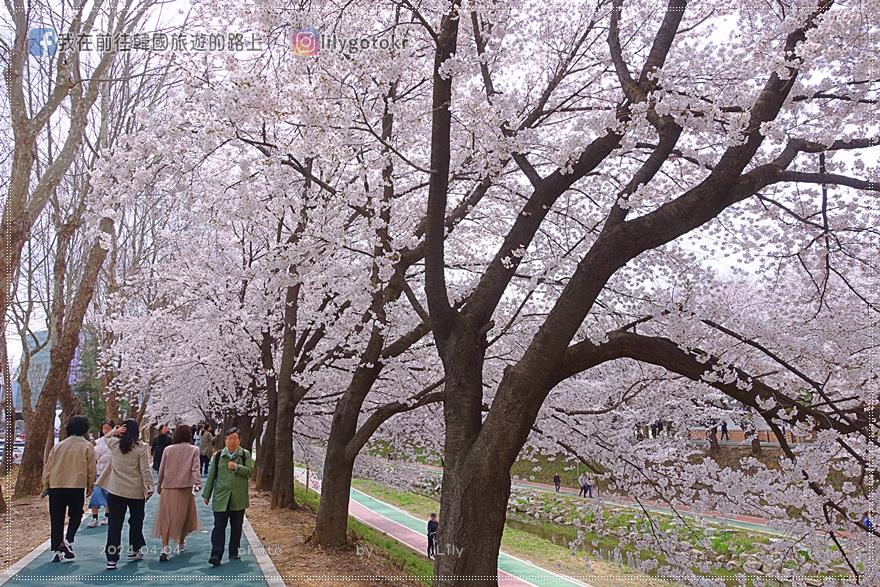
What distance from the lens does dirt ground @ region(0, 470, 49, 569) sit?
778 centimetres

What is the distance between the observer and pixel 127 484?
23.8 feet

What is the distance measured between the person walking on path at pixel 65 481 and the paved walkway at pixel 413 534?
174 inches

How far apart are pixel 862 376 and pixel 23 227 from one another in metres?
11.9

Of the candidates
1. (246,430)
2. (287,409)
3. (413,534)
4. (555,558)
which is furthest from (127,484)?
(246,430)

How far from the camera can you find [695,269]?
7602 mm

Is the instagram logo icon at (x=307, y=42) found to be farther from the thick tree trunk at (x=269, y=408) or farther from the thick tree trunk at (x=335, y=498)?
the thick tree trunk at (x=269, y=408)

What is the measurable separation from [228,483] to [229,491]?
0.09 meters

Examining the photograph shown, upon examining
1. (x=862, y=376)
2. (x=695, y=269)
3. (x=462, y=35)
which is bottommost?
(x=862, y=376)

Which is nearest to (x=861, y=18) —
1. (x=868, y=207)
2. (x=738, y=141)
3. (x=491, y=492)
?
(x=738, y=141)

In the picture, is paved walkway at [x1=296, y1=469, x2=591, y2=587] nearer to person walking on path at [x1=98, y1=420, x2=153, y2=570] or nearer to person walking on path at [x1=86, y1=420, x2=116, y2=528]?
person walking on path at [x1=98, y1=420, x2=153, y2=570]

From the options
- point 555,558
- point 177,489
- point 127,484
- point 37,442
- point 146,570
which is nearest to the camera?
point 146,570

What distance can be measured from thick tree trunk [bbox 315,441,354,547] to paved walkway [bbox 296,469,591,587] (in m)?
3.94

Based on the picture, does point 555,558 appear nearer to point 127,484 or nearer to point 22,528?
point 22,528

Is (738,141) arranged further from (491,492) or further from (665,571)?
(665,571)
